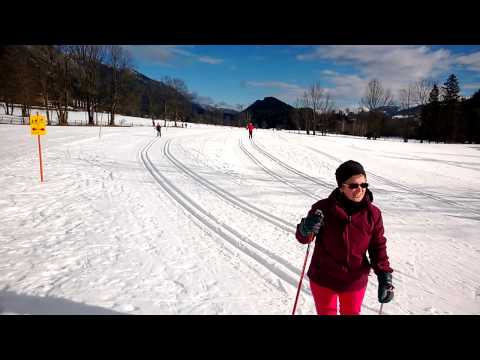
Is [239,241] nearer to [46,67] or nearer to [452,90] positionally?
[46,67]

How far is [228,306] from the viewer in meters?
3.30

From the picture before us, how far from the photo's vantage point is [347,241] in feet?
6.90

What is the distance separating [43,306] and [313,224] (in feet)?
11.9

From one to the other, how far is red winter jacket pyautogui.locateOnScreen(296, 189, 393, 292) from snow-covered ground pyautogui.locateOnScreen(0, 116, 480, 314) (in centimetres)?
138

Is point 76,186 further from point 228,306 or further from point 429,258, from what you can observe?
point 429,258

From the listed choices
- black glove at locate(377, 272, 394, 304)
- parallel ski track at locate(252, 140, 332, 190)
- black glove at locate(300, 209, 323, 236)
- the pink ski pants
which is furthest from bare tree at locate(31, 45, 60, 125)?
black glove at locate(377, 272, 394, 304)

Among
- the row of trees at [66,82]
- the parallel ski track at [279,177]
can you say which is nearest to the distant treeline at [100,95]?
the row of trees at [66,82]

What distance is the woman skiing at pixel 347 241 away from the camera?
209 centimetres

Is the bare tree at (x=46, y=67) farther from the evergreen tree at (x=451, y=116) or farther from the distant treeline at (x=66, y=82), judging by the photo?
the evergreen tree at (x=451, y=116)

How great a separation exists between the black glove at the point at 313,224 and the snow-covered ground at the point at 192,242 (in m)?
1.72

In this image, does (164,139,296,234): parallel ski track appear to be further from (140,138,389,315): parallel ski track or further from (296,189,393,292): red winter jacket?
(296,189,393,292): red winter jacket

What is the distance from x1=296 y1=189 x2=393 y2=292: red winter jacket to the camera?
2096 millimetres
